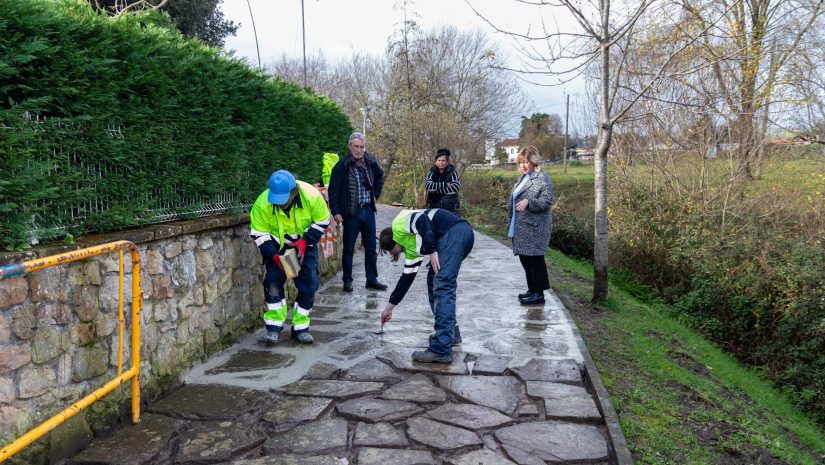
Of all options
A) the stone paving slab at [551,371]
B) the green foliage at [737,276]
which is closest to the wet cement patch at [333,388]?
the stone paving slab at [551,371]

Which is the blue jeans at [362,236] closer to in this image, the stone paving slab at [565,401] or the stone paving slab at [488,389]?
the stone paving slab at [488,389]

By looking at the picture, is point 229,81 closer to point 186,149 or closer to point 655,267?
point 186,149

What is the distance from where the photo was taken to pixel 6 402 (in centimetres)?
303

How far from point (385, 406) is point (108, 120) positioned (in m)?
2.68

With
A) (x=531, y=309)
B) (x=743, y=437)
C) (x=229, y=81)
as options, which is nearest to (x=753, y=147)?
(x=531, y=309)

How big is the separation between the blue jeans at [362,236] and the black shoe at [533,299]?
78.0 inches

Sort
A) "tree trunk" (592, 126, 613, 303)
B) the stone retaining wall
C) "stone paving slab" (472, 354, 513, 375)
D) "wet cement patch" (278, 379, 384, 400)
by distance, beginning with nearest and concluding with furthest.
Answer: the stone retaining wall, "wet cement patch" (278, 379, 384, 400), "stone paving slab" (472, 354, 513, 375), "tree trunk" (592, 126, 613, 303)

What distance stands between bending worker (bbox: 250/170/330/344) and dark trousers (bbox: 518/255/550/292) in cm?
264

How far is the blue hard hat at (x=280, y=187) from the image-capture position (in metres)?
5.24

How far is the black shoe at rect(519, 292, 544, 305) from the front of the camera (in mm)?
7359

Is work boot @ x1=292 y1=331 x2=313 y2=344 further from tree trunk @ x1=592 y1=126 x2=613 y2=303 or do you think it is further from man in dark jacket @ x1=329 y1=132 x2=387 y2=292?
tree trunk @ x1=592 y1=126 x2=613 y2=303

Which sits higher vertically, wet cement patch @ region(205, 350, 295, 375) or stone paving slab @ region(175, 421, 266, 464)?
wet cement patch @ region(205, 350, 295, 375)

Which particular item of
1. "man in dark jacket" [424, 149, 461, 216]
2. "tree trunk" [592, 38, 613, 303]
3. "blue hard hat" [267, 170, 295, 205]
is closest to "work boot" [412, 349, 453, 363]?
"blue hard hat" [267, 170, 295, 205]

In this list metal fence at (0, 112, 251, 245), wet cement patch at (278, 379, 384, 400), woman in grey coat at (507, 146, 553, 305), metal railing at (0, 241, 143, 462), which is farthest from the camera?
woman in grey coat at (507, 146, 553, 305)
